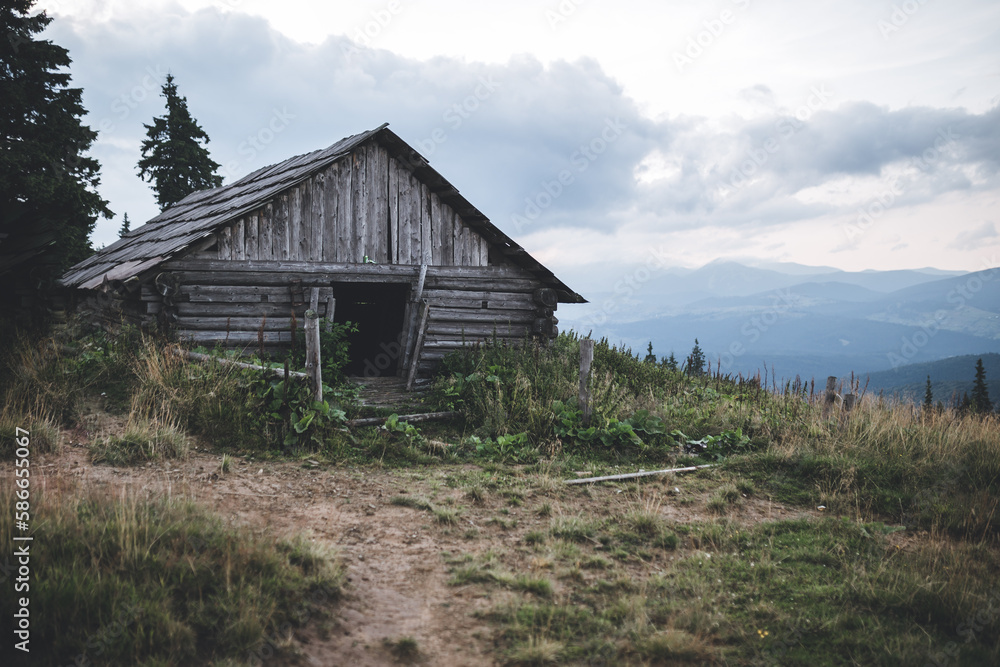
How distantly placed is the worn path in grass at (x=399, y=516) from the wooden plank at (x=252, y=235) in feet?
15.1

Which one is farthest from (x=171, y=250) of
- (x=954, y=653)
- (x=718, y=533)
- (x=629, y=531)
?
(x=954, y=653)

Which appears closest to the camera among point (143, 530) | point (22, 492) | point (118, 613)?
point (118, 613)

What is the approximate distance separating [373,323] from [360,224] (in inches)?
201

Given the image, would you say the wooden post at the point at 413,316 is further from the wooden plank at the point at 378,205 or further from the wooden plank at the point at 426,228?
the wooden plank at the point at 378,205

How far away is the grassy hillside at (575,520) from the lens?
343 centimetres

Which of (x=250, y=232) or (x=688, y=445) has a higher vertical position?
(x=250, y=232)

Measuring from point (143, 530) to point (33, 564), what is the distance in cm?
57

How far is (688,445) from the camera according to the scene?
8.50 meters

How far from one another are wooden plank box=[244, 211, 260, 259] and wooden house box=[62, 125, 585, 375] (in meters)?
0.02

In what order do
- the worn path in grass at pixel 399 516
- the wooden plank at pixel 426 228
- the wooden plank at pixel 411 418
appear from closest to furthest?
the worn path in grass at pixel 399 516
the wooden plank at pixel 411 418
the wooden plank at pixel 426 228

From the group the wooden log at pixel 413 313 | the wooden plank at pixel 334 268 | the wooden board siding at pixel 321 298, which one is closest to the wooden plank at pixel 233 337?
the wooden board siding at pixel 321 298

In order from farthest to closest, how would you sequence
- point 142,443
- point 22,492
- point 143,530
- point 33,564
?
point 142,443, point 22,492, point 143,530, point 33,564

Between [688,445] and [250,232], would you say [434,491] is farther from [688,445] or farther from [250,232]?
[250,232]

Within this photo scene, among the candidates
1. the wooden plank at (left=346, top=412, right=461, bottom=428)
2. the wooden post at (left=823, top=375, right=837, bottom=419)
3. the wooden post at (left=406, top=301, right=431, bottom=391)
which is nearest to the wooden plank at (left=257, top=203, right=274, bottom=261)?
the wooden post at (left=406, top=301, right=431, bottom=391)
